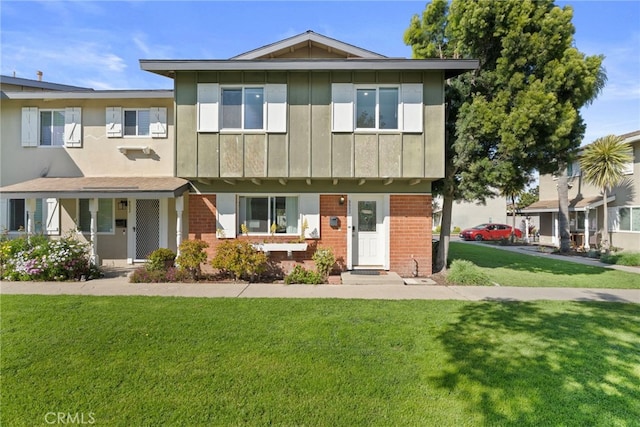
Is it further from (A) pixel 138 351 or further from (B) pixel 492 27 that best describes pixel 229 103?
(B) pixel 492 27

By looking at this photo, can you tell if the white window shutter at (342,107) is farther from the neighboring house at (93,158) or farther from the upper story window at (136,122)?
the upper story window at (136,122)

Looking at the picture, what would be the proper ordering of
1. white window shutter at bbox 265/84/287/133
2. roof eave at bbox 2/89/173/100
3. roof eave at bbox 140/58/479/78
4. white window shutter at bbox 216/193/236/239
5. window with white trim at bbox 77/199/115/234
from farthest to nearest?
window with white trim at bbox 77/199/115/234, roof eave at bbox 2/89/173/100, white window shutter at bbox 216/193/236/239, white window shutter at bbox 265/84/287/133, roof eave at bbox 140/58/479/78

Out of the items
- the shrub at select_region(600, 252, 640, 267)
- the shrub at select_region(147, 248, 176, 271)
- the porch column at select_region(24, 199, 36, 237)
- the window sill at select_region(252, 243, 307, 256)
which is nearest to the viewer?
the shrub at select_region(147, 248, 176, 271)

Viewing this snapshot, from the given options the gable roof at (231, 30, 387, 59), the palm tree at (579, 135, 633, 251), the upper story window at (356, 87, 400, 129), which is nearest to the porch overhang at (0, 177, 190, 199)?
the gable roof at (231, 30, 387, 59)

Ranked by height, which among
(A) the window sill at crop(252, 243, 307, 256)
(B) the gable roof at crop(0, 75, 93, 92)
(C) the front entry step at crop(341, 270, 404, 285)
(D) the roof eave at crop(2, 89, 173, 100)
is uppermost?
(B) the gable roof at crop(0, 75, 93, 92)

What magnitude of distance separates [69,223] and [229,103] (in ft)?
24.3

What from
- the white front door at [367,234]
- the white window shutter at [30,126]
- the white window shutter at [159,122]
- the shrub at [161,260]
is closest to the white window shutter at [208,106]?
the white window shutter at [159,122]

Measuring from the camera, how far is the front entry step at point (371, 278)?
9.12m

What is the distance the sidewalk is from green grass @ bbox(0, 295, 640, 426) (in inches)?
50.0

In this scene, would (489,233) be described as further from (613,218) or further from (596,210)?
(613,218)

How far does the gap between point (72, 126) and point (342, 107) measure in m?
9.61

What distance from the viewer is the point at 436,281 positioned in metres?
9.55

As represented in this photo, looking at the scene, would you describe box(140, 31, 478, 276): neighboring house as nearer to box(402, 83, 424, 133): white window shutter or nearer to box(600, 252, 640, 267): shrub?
box(402, 83, 424, 133): white window shutter

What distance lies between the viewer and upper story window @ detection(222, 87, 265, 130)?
948cm
